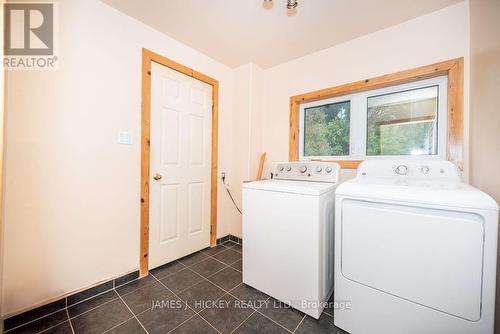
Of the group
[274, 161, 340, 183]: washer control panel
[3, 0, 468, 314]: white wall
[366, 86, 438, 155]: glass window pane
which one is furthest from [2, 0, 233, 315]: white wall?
[366, 86, 438, 155]: glass window pane

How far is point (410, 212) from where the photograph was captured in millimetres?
1025

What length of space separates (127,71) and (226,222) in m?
1.97

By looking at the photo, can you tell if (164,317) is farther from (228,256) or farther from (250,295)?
(228,256)

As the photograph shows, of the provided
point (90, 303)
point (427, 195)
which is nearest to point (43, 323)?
point (90, 303)

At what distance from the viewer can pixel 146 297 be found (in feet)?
5.09

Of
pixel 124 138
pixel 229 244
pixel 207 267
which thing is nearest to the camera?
pixel 124 138

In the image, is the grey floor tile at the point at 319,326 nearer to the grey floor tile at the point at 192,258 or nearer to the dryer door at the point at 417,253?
the dryer door at the point at 417,253

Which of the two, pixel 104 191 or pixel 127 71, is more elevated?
pixel 127 71

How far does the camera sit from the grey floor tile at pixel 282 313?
1320 mm

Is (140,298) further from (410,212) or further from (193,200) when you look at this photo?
(410,212)

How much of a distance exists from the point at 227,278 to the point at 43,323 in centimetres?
126

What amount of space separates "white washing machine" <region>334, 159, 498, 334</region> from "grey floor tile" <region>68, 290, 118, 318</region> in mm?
1696

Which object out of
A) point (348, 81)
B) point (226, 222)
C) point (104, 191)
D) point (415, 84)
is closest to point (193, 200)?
point (226, 222)

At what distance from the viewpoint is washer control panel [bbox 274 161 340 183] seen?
164 centimetres
